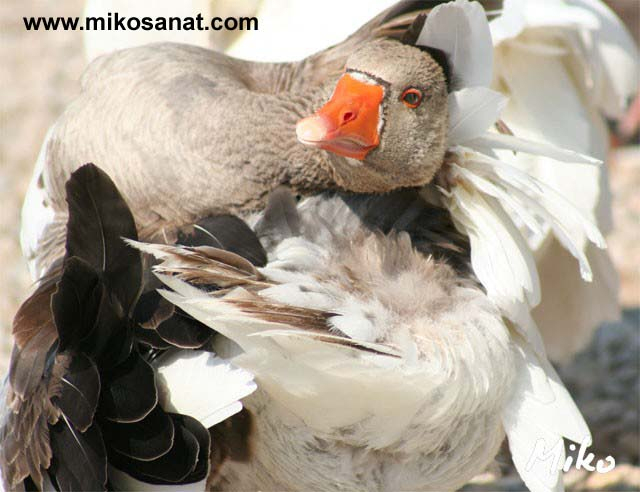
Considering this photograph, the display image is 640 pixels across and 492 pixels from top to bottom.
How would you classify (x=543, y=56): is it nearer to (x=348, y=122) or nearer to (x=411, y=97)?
(x=411, y=97)

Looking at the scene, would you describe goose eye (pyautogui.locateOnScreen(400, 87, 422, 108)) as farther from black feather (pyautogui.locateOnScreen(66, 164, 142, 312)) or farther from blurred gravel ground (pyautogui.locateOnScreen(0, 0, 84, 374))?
blurred gravel ground (pyautogui.locateOnScreen(0, 0, 84, 374))

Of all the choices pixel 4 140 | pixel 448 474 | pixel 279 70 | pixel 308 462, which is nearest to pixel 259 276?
pixel 308 462

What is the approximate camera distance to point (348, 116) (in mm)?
1487

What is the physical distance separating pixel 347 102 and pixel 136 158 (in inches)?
16.5

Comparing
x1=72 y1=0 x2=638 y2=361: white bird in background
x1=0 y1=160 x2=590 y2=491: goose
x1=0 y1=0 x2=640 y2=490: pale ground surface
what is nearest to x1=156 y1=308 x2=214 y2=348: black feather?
x1=0 y1=160 x2=590 y2=491: goose

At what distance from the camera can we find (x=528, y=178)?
1557 mm

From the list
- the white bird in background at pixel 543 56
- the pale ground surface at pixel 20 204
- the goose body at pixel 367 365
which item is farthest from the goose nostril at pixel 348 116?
the pale ground surface at pixel 20 204

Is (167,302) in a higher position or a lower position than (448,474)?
higher

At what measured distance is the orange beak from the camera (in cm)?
147

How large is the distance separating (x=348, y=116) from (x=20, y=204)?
2.13 meters

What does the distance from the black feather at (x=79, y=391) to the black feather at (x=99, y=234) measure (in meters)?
0.09

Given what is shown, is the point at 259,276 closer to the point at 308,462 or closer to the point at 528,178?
the point at 308,462

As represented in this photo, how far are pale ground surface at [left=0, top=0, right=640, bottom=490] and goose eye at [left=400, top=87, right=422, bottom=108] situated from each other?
130 cm

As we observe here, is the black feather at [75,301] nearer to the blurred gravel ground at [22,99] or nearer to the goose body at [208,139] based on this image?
the goose body at [208,139]
